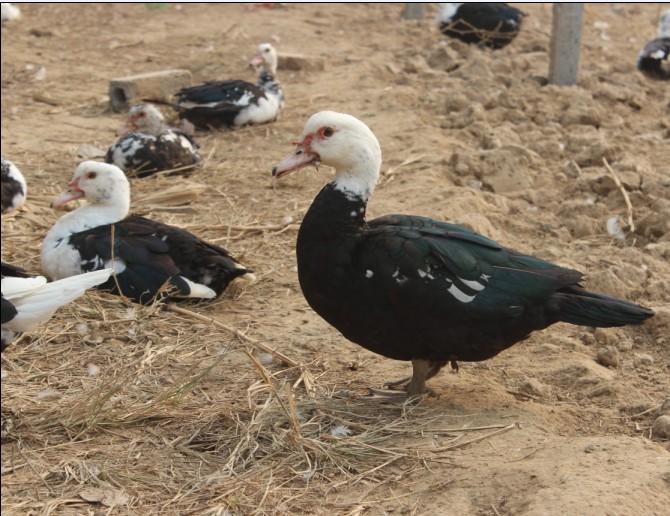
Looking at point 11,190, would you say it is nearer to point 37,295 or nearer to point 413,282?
point 37,295

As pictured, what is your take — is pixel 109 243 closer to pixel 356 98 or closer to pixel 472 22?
pixel 356 98

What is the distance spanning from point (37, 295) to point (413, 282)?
56.6 inches

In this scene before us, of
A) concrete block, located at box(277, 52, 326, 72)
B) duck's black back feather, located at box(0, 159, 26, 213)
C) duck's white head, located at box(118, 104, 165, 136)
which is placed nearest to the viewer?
duck's black back feather, located at box(0, 159, 26, 213)

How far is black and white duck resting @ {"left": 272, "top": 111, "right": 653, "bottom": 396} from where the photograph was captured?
384 cm

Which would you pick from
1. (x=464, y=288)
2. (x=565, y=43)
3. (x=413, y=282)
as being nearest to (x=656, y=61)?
(x=565, y=43)

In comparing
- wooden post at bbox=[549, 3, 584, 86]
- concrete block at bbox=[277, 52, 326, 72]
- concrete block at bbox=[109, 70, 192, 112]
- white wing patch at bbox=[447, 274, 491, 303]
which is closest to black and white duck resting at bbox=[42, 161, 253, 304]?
white wing patch at bbox=[447, 274, 491, 303]

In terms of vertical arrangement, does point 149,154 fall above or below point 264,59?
below

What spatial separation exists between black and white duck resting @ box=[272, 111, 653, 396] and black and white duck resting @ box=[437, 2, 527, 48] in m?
7.88

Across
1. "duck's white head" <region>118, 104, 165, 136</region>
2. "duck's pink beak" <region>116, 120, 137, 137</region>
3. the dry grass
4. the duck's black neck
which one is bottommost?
the dry grass

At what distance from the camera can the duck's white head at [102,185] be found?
5.61 metres

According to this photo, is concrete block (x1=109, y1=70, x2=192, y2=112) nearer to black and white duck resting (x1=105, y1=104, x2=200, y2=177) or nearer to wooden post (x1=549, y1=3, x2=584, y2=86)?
black and white duck resting (x1=105, y1=104, x2=200, y2=177)

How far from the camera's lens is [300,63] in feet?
35.4

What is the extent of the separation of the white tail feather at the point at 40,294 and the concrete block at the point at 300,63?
773 cm

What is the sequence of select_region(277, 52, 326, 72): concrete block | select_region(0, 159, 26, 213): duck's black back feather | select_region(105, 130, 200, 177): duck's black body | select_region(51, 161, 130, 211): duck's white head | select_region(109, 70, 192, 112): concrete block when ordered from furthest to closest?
select_region(277, 52, 326, 72): concrete block < select_region(109, 70, 192, 112): concrete block < select_region(105, 130, 200, 177): duck's black body < select_region(0, 159, 26, 213): duck's black back feather < select_region(51, 161, 130, 211): duck's white head
